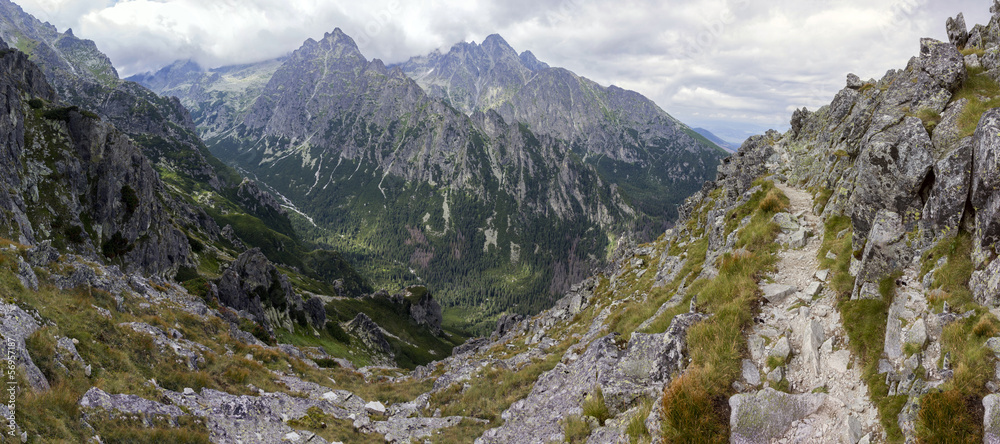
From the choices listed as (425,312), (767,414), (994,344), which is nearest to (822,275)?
(994,344)

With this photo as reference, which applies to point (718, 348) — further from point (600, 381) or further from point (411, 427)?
point (411, 427)

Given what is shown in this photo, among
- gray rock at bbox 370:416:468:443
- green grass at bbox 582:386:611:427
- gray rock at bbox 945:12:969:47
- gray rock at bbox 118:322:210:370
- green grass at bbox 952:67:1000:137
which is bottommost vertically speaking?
gray rock at bbox 370:416:468:443

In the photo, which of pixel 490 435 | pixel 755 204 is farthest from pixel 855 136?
pixel 490 435

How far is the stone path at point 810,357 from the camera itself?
10469 millimetres

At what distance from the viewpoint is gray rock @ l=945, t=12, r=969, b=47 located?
28.7 meters

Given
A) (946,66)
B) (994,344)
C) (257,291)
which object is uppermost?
(946,66)

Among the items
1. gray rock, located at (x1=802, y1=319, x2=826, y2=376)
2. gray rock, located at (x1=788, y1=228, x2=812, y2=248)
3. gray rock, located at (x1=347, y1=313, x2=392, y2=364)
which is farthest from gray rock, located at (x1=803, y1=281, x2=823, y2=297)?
gray rock, located at (x1=347, y1=313, x2=392, y2=364)

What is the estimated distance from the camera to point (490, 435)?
20.1 m

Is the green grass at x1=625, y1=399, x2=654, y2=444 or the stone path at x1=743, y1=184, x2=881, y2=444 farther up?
the stone path at x1=743, y1=184, x2=881, y2=444

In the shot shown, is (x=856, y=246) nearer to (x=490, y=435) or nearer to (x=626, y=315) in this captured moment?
(x=626, y=315)

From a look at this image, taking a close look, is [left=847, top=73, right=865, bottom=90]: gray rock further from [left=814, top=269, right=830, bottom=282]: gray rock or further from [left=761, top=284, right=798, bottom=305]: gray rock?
[left=761, top=284, right=798, bottom=305]: gray rock

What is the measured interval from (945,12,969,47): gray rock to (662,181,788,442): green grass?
23516 mm

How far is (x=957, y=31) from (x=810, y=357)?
34.7 m

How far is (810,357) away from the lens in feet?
41.3
